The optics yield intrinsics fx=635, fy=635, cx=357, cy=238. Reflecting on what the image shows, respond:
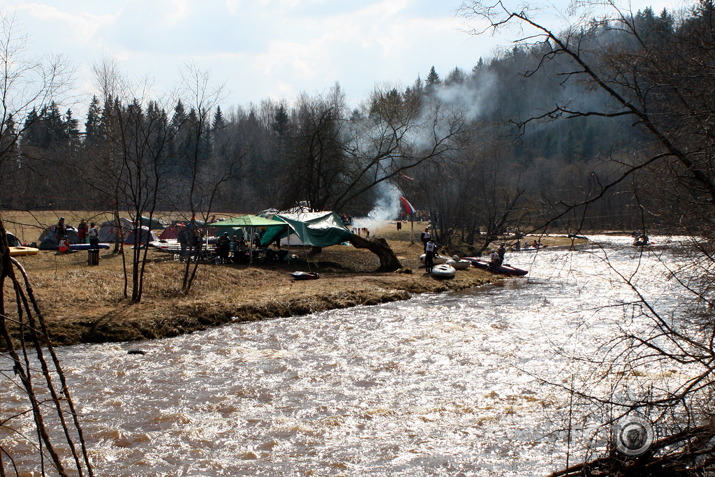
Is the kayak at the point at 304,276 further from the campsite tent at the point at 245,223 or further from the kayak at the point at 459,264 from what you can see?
the kayak at the point at 459,264

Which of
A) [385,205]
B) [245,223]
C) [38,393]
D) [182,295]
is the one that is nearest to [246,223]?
[245,223]

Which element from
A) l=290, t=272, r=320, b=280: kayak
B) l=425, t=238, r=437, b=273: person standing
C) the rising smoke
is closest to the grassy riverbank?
l=290, t=272, r=320, b=280: kayak

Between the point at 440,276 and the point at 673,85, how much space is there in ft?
73.6

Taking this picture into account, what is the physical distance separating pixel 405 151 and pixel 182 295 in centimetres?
2034

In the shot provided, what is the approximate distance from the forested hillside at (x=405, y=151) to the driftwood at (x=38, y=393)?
7.90 ft

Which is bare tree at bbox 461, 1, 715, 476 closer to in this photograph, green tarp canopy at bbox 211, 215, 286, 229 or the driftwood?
the driftwood

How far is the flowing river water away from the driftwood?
39 cm

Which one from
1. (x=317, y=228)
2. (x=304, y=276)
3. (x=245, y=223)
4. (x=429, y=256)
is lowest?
(x=304, y=276)

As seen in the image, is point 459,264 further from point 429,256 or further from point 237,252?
point 237,252

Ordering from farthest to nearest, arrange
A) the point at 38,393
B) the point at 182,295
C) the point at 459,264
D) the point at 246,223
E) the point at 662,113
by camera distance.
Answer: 1. the point at 459,264
2. the point at 246,223
3. the point at 182,295
4. the point at 38,393
5. the point at 662,113

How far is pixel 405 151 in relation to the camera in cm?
3753

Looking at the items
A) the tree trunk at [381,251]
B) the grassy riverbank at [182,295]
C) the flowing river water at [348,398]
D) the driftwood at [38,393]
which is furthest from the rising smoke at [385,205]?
the driftwood at [38,393]

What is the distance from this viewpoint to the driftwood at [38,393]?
2.59m

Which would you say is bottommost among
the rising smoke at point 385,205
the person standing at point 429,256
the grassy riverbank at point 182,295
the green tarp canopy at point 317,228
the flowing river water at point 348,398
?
the flowing river water at point 348,398
